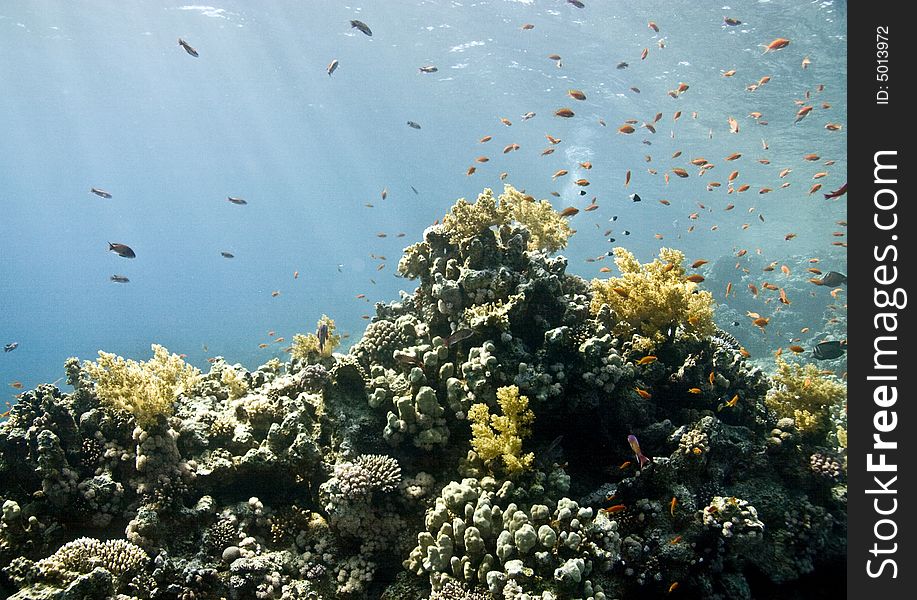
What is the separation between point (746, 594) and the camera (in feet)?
13.6

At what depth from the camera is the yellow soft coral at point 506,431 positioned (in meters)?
4.62

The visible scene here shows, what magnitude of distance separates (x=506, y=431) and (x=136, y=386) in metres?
4.30

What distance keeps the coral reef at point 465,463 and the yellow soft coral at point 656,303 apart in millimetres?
30

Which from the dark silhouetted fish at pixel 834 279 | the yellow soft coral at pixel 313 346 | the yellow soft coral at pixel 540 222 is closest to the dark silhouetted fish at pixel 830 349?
the dark silhouetted fish at pixel 834 279

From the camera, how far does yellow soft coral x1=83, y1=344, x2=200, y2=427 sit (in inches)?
193

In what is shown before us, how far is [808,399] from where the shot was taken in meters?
6.12

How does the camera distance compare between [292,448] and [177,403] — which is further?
[177,403]

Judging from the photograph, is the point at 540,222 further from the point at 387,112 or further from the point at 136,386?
the point at 387,112

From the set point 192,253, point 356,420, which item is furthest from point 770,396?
point 192,253
